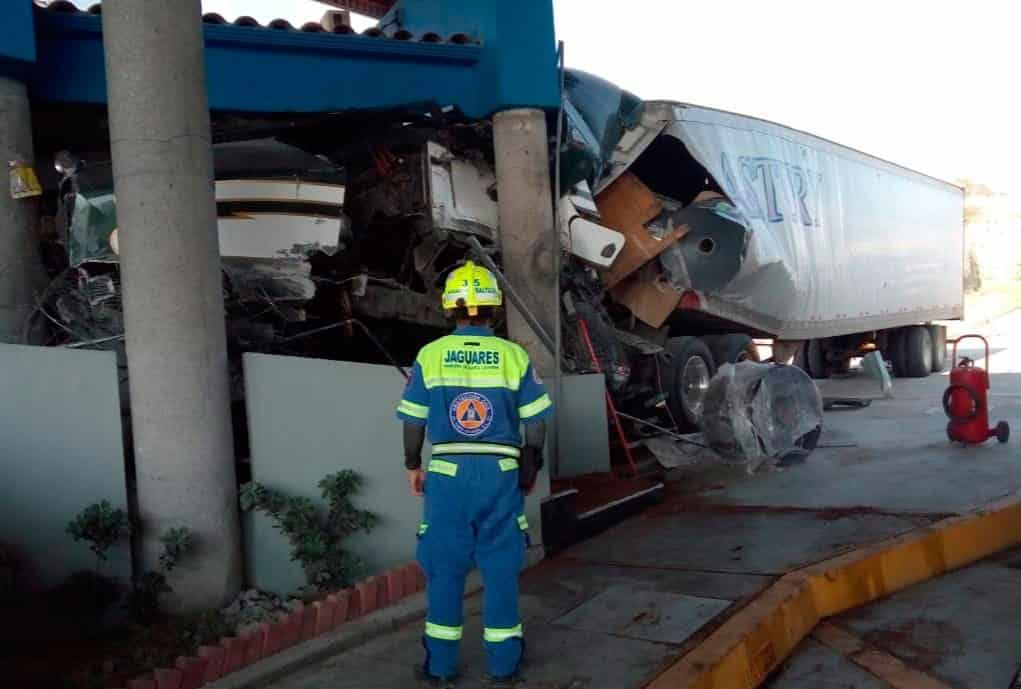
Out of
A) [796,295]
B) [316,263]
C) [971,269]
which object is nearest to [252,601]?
[316,263]

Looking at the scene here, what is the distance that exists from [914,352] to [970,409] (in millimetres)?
9429

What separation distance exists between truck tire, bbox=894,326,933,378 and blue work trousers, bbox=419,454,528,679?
1530 cm

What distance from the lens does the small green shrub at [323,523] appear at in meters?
4.94

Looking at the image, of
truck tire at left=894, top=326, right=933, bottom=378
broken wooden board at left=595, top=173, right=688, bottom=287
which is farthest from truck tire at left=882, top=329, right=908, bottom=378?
broken wooden board at left=595, top=173, right=688, bottom=287

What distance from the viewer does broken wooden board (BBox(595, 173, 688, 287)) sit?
9.38m

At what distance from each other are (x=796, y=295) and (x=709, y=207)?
224 centimetres

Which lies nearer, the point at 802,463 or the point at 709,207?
the point at 802,463

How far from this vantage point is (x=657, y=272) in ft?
31.6

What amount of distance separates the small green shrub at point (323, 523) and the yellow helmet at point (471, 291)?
4.96 ft

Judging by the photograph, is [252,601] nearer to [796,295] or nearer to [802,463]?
[802,463]

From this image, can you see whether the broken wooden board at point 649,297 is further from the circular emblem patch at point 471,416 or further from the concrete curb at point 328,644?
the circular emblem patch at point 471,416

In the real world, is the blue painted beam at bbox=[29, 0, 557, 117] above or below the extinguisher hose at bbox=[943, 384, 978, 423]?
above

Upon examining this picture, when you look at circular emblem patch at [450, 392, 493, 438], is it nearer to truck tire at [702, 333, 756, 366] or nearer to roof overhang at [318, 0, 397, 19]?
truck tire at [702, 333, 756, 366]

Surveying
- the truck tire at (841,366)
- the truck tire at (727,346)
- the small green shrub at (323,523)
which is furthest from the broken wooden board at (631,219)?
the truck tire at (841,366)
